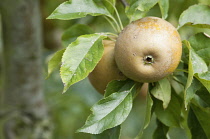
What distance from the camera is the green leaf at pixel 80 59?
1.10m

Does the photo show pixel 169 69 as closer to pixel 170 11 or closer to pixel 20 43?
pixel 170 11

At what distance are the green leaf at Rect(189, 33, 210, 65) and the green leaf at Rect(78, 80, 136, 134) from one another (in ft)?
0.80

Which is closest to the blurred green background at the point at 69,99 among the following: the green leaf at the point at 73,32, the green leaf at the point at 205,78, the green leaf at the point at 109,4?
the green leaf at the point at 73,32

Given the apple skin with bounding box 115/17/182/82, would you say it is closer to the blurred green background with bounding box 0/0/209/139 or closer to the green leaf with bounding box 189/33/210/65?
the green leaf with bounding box 189/33/210/65

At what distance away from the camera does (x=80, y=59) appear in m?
1.12

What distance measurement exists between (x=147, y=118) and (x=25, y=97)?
44.0 inches

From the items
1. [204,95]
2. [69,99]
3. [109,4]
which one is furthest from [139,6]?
[69,99]

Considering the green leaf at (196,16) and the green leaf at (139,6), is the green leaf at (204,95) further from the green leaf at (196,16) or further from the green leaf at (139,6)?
the green leaf at (139,6)

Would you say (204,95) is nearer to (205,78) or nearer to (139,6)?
(205,78)

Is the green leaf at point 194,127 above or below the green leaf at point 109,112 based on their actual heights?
below

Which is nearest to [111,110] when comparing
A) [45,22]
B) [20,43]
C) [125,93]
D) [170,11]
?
[125,93]

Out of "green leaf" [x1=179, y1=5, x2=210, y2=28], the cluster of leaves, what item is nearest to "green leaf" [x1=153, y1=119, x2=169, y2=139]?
the cluster of leaves

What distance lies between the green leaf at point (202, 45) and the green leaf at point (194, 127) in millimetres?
216

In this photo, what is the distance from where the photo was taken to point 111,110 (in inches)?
45.9
